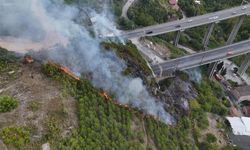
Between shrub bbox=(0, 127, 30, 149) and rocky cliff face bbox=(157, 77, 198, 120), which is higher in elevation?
rocky cliff face bbox=(157, 77, 198, 120)

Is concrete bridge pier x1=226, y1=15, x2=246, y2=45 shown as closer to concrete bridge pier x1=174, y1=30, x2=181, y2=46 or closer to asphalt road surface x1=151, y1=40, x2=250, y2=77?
asphalt road surface x1=151, y1=40, x2=250, y2=77

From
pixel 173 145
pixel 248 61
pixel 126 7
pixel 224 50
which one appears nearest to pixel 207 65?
pixel 224 50

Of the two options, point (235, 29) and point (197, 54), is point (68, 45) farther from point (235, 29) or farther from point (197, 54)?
point (235, 29)

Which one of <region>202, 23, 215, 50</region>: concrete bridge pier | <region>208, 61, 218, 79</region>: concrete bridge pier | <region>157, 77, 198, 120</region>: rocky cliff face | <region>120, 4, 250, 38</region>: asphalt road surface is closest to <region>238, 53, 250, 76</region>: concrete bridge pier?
<region>208, 61, 218, 79</region>: concrete bridge pier

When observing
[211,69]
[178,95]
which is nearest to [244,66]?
[211,69]

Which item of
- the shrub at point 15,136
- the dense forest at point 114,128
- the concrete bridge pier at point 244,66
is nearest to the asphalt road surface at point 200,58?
the concrete bridge pier at point 244,66

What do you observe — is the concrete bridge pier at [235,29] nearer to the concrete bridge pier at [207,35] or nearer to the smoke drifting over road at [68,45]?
the concrete bridge pier at [207,35]
